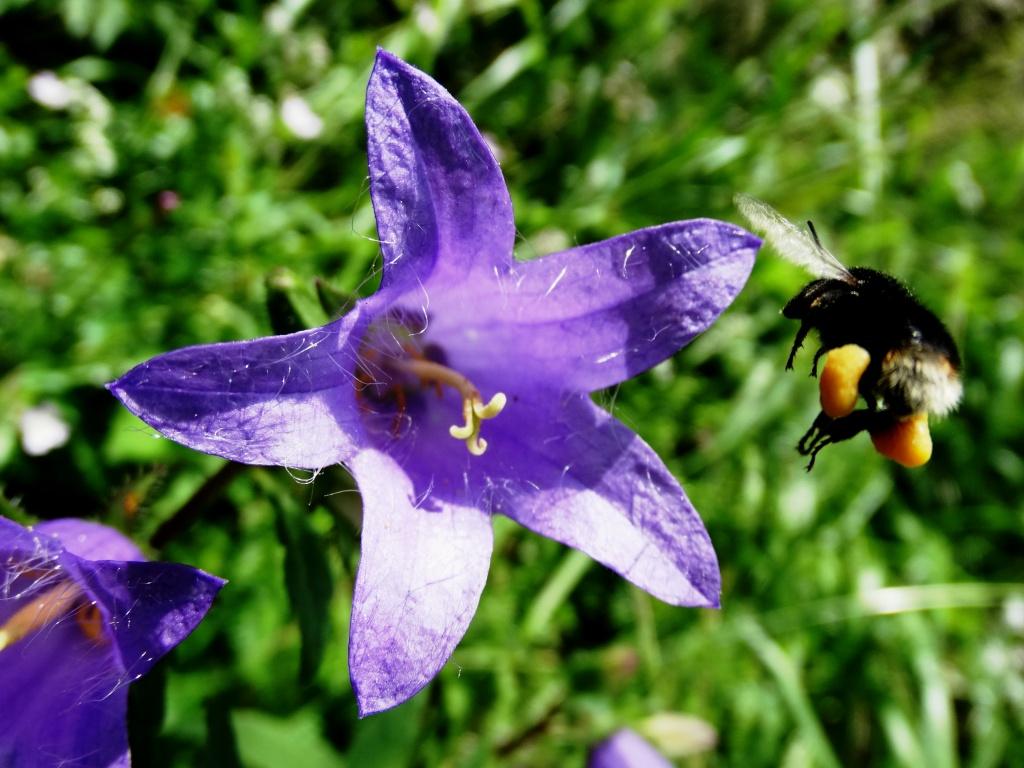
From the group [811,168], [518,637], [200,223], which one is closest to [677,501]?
→ [518,637]

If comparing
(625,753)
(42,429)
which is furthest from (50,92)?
(625,753)

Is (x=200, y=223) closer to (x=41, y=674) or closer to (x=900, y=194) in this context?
(x=41, y=674)

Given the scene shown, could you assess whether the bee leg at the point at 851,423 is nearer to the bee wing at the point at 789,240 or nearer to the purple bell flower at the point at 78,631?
the bee wing at the point at 789,240

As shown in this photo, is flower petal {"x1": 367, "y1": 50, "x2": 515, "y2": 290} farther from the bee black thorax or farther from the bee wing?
the bee black thorax

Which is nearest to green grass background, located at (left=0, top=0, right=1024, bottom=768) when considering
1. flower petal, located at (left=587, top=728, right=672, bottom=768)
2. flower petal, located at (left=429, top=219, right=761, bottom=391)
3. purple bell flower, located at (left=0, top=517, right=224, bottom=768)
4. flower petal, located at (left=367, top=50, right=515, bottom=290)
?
flower petal, located at (left=587, top=728, right=672, bottom=768)

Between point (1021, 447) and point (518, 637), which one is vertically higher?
point (518, 637)

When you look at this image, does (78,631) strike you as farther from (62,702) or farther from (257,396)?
(257,396)
